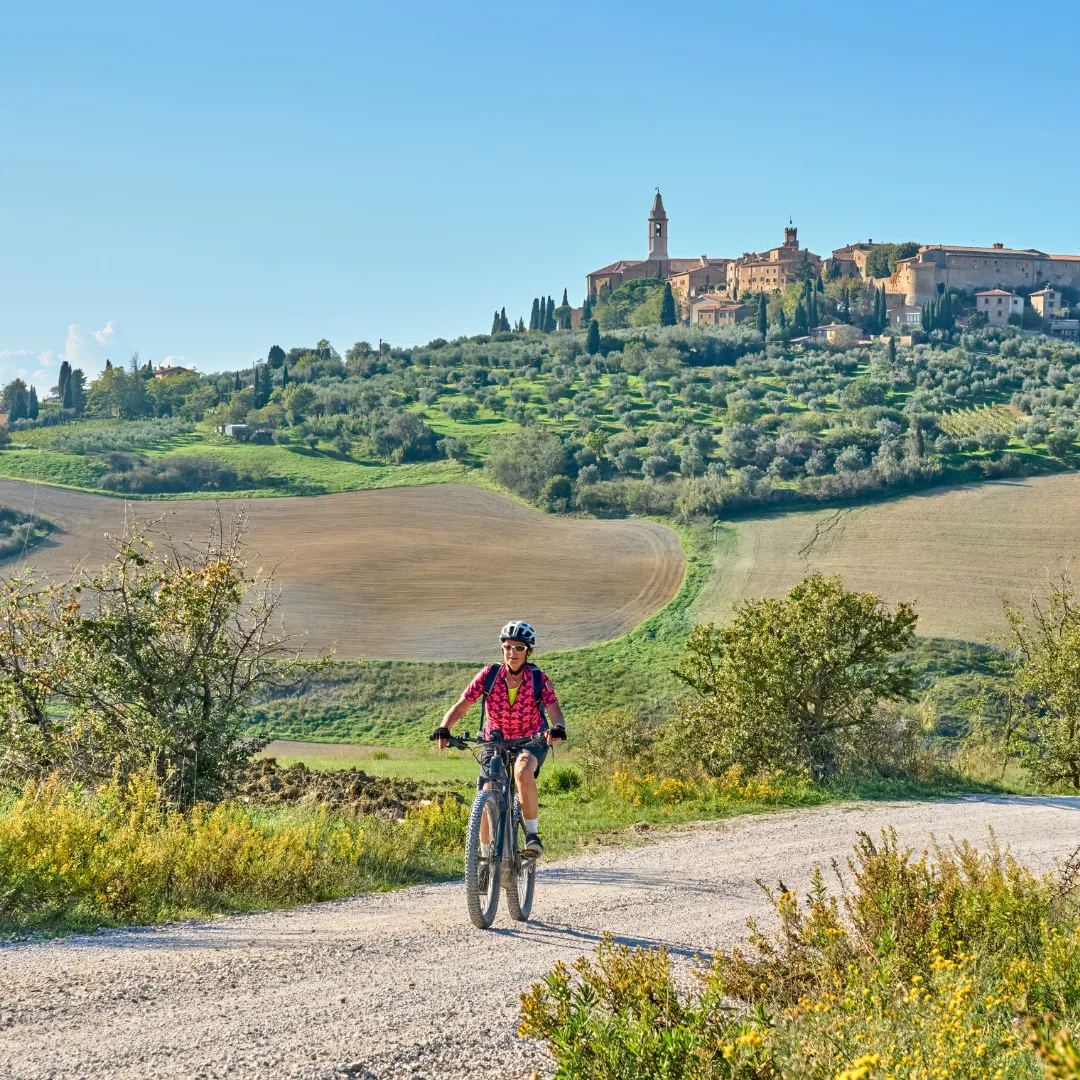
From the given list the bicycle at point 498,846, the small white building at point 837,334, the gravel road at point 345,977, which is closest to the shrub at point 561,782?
the gravel road at point 345,977

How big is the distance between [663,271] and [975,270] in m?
40.9

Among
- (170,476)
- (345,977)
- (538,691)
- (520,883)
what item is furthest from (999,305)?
(345,977)

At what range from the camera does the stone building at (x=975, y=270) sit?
5251 inches

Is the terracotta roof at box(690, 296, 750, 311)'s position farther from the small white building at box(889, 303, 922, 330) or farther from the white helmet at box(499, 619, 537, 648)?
the white helmet at box(499, 619, 537, 648)

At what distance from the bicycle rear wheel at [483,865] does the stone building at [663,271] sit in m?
140

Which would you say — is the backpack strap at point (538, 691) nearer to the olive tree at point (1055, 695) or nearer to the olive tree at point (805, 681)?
the olive tree at point (805, 681)

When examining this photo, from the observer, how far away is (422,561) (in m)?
54.5

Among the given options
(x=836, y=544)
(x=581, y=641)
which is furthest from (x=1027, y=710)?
(x=836, y=544)

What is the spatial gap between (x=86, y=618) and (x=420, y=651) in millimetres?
30437

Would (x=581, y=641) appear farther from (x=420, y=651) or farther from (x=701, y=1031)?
(x=701, y=1031)

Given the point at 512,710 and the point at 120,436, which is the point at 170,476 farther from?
the point at 512,710

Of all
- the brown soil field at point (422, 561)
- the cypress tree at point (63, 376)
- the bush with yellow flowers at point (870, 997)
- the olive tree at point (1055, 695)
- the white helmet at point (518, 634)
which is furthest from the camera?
the cypress tree at point (63, 376)

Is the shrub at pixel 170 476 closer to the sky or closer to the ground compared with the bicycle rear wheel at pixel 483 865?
closer to the sky

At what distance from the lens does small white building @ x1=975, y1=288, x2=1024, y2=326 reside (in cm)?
13038
